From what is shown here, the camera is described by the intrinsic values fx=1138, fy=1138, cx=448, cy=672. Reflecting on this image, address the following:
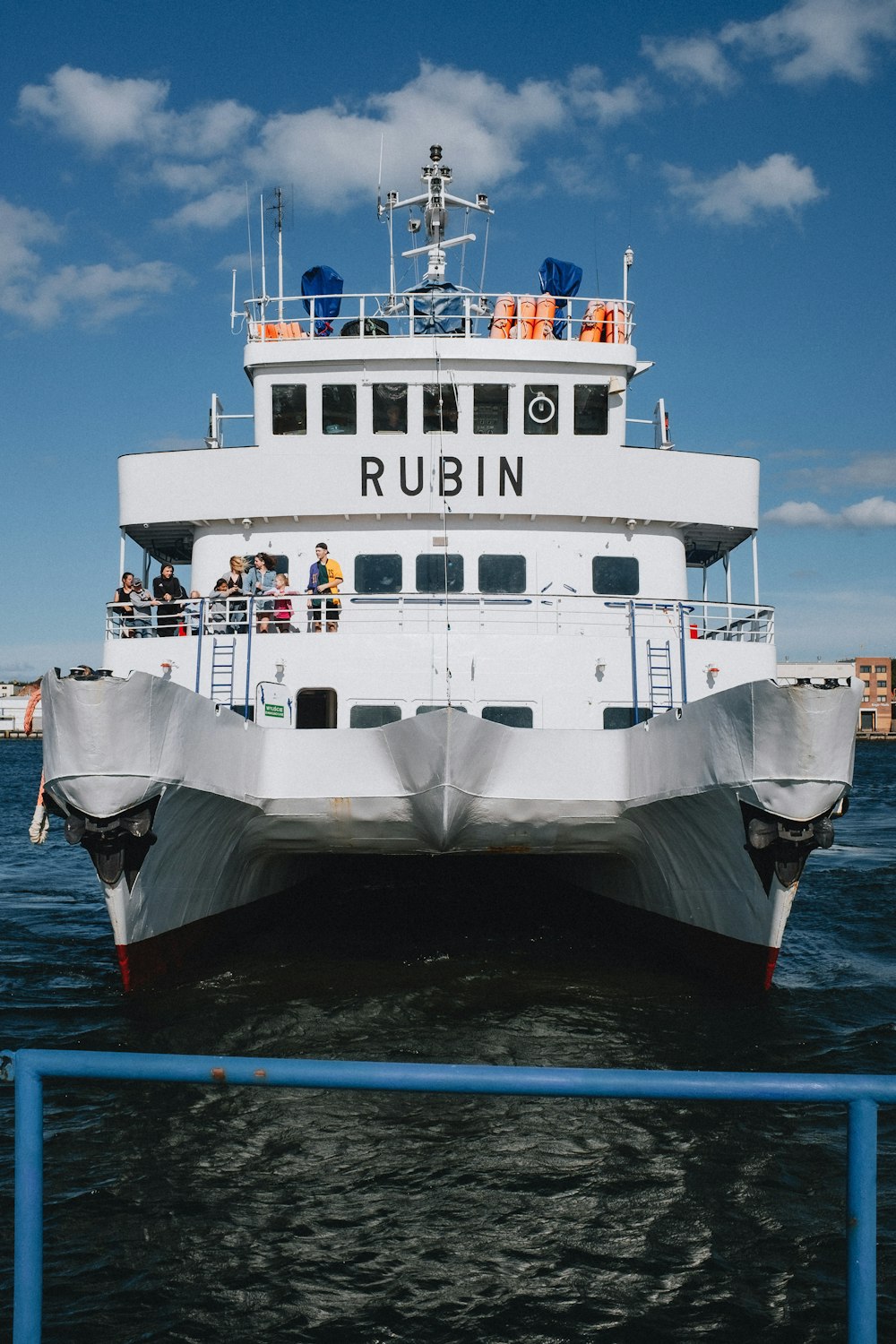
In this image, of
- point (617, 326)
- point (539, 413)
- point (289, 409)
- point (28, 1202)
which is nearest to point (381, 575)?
point (289, 409)

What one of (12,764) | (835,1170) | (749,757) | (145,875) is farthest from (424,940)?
(12,764)

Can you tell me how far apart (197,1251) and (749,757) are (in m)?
4.56

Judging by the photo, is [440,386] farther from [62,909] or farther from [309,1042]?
[62,909]

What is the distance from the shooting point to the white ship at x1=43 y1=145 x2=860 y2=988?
800 cm

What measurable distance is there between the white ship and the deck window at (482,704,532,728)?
1.5 inches

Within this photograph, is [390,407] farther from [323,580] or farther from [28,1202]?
[28,1202]

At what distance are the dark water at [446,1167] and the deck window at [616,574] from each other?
4.01 metres

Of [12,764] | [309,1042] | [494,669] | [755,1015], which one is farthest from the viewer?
[12,764]

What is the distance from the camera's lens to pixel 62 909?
1547 centimetres

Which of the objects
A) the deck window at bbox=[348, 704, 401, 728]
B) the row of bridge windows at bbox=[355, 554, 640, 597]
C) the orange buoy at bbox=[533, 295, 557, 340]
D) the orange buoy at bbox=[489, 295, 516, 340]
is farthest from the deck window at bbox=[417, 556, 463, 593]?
the orange buoy at bbox=[533, 295, 557, 340]

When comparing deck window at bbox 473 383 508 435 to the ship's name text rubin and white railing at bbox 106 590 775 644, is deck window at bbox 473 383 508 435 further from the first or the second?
white railing at bbox 106 590 775 644

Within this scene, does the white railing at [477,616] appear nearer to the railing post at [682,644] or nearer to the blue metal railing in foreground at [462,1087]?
the railing post at [682,644]

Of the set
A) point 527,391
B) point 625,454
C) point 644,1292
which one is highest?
point 527,391

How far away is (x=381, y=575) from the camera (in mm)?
12672
